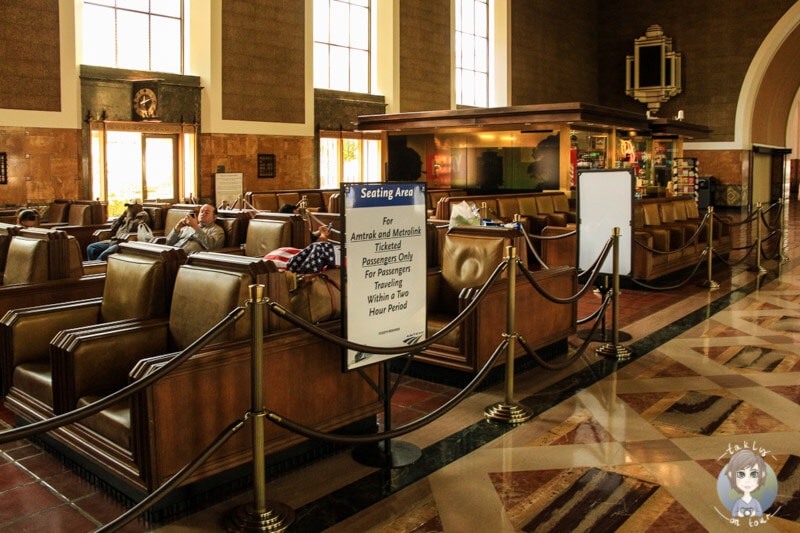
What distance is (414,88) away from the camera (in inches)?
818

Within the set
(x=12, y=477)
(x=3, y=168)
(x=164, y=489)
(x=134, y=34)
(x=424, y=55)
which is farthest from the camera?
(x=424, y=55)

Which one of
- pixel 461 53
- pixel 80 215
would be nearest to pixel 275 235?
pixel 80 215

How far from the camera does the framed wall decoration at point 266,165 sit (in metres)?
16.9

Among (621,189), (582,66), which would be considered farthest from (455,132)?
(582,66)

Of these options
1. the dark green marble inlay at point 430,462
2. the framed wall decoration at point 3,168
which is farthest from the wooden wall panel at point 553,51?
the dark green marble inlay at point 430,462

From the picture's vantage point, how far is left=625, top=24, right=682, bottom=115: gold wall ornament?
26797mm

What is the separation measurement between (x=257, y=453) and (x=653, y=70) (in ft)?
88.9

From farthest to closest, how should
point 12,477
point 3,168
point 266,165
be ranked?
point 266,165, point 3,168, point 12,477

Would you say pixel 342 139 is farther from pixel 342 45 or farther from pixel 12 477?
pixel 12 477

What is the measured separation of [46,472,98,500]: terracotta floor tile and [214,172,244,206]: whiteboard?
1249 centimetres

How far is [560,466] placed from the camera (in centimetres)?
379

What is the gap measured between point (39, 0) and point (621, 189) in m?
11.1

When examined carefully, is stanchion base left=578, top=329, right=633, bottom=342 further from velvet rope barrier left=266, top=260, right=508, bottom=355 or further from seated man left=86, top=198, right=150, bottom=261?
seated man left=86, top=198, right=150, bottom=261

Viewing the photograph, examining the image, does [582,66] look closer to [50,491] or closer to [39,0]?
[39,0]
